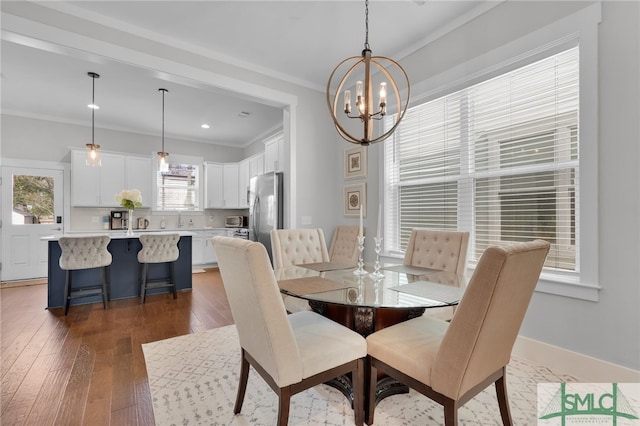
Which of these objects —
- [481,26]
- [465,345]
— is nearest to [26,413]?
[465,345]

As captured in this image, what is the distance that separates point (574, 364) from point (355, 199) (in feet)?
8.78

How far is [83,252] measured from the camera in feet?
11.7

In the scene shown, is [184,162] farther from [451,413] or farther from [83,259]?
[451,413]

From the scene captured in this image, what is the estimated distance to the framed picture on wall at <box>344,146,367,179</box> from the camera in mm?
3934

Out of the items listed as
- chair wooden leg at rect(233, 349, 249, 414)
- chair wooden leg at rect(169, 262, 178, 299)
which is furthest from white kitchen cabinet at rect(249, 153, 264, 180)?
chair wooden leg at rect(233, 349, 249, 414)

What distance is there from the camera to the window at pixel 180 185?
6535 millimetres

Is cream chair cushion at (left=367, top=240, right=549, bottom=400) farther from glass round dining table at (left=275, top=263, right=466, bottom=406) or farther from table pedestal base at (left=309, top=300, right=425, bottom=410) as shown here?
table pedestal base at (left=309, top=300, right=425, bottom=410)

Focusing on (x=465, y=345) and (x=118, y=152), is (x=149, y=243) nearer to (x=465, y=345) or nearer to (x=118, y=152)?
A: (x=118, y=152)

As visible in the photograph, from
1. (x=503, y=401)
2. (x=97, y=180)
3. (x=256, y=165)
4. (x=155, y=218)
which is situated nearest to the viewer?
(x=503, y=401)

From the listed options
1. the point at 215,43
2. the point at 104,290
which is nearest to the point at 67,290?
the point at 104,290

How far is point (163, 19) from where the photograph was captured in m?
2.79

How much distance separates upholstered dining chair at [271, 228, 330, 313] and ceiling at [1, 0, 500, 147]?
192cm

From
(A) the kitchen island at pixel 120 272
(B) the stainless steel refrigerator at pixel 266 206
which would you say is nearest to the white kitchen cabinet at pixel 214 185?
(B) the stainless steel refrigerator at pixel 266 206

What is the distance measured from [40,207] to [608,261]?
779 centimetres
